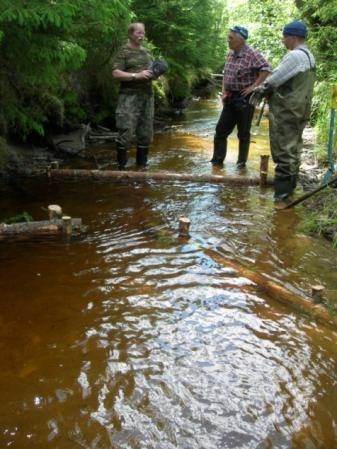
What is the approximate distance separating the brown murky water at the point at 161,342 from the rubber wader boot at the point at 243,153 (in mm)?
2994

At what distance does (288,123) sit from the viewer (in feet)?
19.8

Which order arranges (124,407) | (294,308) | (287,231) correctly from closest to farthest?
(124,407) < (294,308) < (287,231)

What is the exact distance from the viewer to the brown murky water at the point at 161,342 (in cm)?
235

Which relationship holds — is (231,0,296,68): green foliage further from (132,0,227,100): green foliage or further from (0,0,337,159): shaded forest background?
(132,0,227,100): green foliage

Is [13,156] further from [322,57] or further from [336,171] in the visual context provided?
[322,57]

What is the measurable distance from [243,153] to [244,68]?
1.45m

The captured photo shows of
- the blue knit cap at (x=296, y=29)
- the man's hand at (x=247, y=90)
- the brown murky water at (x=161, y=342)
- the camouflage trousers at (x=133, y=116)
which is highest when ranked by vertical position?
the blue knit cap at (x=296, y=29)

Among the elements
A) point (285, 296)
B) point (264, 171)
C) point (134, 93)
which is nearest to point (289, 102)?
point (264, 171)

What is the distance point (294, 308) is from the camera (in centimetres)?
352

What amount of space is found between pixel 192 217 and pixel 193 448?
3.53m

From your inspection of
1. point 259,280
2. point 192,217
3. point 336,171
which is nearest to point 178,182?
point 192,217

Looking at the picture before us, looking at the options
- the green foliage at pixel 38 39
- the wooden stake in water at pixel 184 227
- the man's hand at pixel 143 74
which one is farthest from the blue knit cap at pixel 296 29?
the wooden stake in water at pixel 184 227

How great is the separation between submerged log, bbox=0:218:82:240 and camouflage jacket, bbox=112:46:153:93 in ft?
11.8

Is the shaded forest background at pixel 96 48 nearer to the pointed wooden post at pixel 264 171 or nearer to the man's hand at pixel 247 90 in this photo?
the man's hand at pixel 247 90
